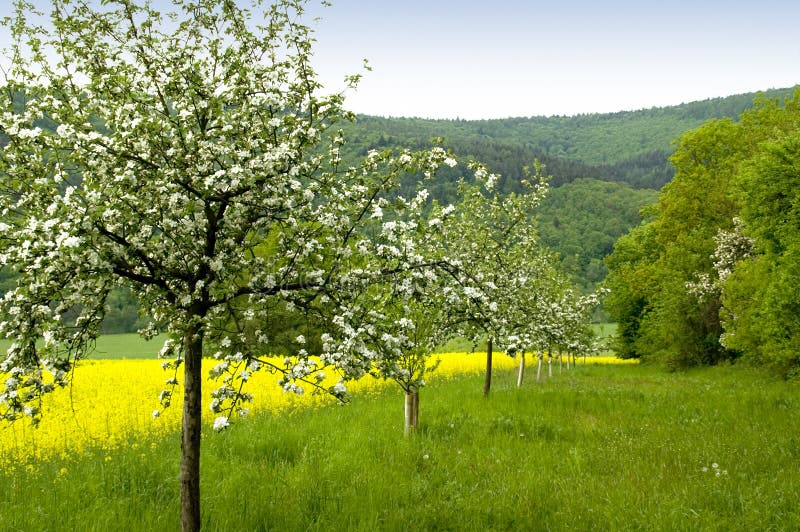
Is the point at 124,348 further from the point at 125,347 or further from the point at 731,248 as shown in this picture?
the point at 731,248

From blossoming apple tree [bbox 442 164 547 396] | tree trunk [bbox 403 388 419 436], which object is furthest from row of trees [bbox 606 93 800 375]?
tree trunk [bbox 403 388 419 436]

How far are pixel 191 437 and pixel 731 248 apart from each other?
3371 centimetres

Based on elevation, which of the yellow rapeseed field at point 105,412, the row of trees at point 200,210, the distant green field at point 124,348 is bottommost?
the distant green field at point 124,348

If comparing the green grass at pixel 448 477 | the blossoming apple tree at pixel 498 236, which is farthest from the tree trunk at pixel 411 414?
the blossoming apple tree at pixel 498 236

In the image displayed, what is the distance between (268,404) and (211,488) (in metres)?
9.05

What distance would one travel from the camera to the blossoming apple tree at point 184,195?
513 cm

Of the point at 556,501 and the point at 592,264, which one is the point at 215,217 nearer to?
the point at 556,501

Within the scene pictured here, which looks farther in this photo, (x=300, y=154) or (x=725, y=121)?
(x=725, y=121)

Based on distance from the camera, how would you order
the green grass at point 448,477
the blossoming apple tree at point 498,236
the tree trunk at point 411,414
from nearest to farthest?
the green grass at point 448,477, the tree trunk at point 411,414, the blossoming apple tree at point 498,236

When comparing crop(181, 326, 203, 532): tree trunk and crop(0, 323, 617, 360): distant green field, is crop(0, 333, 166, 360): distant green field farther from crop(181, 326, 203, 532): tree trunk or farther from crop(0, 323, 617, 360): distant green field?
crop(181, 326, 203, 532): tree trunk

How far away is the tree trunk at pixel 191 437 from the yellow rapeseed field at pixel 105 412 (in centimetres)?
203

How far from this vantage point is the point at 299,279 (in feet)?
20.6

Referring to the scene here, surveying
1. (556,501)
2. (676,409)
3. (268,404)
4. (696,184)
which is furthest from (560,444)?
(696,184)

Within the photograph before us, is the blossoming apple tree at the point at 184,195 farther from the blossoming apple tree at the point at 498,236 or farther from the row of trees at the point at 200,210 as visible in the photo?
the blossoming apple tree at the point at 498,236
